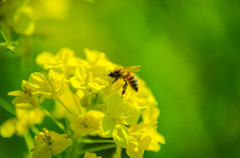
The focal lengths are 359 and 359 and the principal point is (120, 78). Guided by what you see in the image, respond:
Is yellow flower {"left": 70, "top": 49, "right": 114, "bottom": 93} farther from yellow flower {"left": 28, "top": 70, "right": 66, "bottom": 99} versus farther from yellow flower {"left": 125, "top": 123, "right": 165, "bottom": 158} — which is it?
yellow flower {"left": 125, "top": 123, "right": 165, "bottom": 158}

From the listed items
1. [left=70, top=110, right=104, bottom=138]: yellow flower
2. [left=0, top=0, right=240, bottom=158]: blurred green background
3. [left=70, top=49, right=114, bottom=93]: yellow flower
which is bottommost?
[left=70, top=110, right=104, bottom=138]: yellow flower

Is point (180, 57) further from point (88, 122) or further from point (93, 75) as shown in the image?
point (88, 122)

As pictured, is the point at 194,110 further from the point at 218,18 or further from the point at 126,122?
the point at 126,122

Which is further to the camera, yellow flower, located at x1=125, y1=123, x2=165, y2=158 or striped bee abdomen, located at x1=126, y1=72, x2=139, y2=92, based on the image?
striped bee abdomen, located at x1=126, y1=72, x2=139, y2=92

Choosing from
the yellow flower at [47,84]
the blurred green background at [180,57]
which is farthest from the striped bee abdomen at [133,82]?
the blurred green background at [180,57]

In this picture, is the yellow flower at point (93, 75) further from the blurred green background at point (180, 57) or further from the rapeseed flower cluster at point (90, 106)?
the blurred green background at point (180, 57)

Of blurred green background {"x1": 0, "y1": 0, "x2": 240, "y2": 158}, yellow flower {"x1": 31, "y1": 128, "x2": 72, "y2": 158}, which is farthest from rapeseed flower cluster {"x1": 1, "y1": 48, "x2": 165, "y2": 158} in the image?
blurred green background {"x1": 0, "y1": 0, "x2": 240, "y2": 158}

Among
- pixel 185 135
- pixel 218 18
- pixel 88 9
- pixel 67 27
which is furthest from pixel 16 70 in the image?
pixel 218 18

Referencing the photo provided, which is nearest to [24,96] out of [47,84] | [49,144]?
[47,84]
